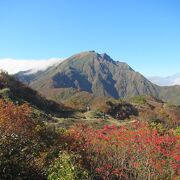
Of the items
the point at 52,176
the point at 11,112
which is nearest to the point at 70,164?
the point at 52,176

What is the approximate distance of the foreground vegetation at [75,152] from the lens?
1416 centimetres

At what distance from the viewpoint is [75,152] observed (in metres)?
17.0

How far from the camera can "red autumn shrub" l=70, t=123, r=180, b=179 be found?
18312 millimetres

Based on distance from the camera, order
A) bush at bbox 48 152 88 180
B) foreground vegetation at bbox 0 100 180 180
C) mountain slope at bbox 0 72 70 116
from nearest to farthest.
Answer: bush at bbox 48 152 88 180
foreground vegetation at bbox 0 100 180 180
mountain slope at bbox 0 72 70 116

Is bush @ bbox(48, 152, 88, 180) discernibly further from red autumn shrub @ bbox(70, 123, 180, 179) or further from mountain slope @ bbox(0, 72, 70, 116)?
mountain slope @ bbox(0, 72, 70, 116)

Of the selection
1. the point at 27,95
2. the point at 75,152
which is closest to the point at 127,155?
the point at 75,152

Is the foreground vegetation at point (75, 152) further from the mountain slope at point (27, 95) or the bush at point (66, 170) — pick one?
the mountain slope at point (27, 95)

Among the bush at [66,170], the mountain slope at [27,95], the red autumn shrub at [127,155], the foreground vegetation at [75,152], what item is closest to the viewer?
the bush at [66,170]

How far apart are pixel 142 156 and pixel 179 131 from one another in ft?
42.1

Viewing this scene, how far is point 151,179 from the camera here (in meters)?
19.2

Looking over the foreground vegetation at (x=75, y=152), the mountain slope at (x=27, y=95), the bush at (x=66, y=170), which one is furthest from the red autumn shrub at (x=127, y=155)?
the mountain slope at (x=27, y=95)

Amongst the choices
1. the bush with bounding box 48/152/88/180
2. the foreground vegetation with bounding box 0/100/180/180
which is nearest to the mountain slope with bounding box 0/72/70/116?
the foreground vegetation with bounding box 0/100/180/180

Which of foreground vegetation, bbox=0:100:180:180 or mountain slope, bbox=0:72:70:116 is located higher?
mountain slope, bbox=0:72:70:116

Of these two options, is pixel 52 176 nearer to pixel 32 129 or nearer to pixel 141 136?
pixel 32 129
